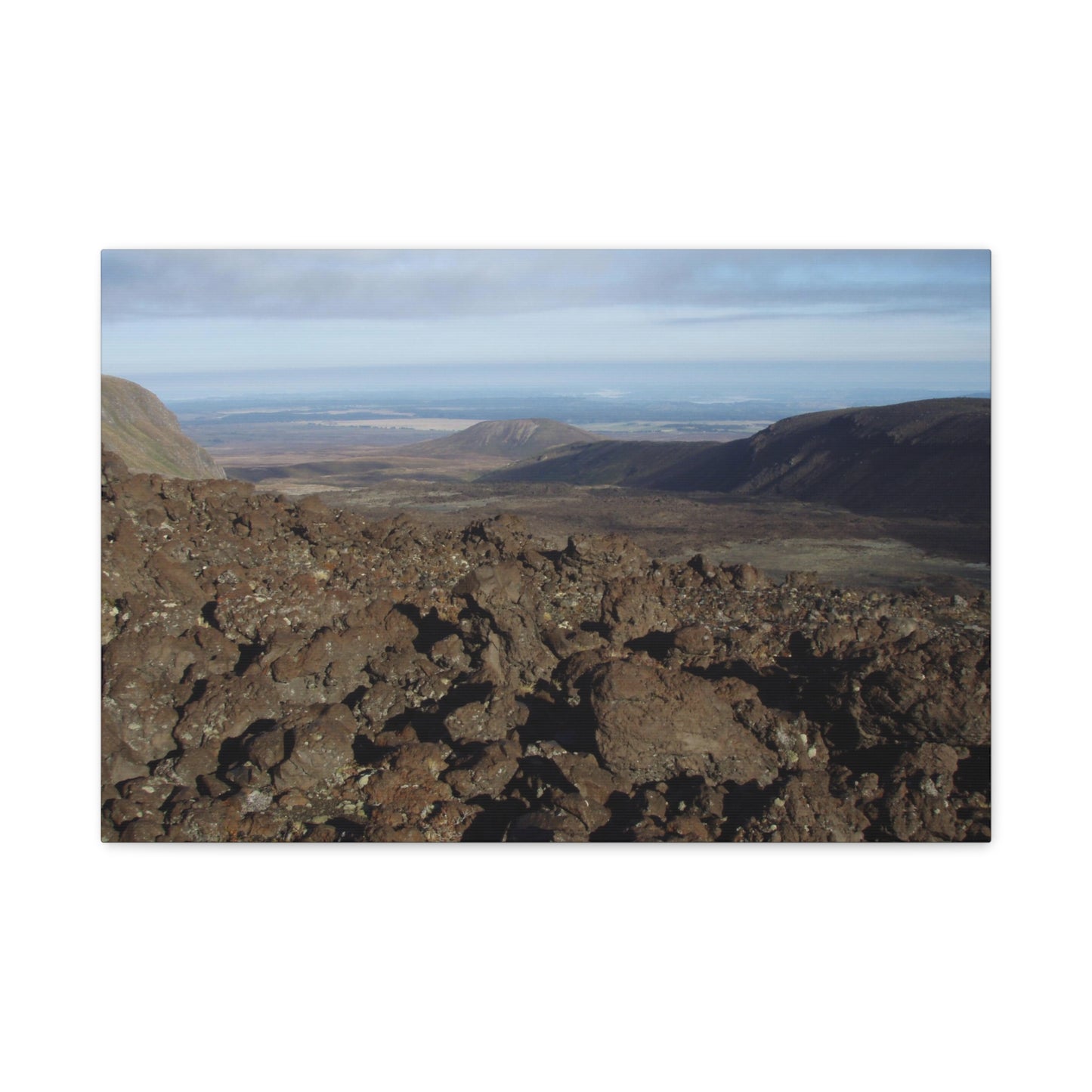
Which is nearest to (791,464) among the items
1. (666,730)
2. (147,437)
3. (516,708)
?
(666,730)

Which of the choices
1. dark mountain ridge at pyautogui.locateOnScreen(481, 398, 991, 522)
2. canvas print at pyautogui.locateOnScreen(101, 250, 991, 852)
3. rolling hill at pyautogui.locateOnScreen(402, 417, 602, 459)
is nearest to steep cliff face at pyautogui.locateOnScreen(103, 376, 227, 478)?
canvas print at pyautogui.locateOnScreen(101, 250, 991, 852)

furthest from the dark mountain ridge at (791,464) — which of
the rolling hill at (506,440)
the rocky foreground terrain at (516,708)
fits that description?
the rocky foreground terrain at (516,708)

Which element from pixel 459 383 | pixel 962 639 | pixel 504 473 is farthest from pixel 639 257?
pixel 962 639

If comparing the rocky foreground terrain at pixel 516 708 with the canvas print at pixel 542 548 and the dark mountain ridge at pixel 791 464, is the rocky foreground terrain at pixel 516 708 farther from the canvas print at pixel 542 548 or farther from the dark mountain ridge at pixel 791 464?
the dark mountain ridge at pixel 791 464

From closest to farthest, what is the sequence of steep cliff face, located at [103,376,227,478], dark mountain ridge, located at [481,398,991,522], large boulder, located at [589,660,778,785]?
large boulder, located at [589,660,778,785]
steep cliff face, located at [103,376,227,478]
dark mountain ridge, located at [481,398,991,522]

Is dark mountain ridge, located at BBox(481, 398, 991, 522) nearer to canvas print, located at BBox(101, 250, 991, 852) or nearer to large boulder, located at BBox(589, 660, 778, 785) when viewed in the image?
canvas print, located at BBox(101, 250, 991, 852)

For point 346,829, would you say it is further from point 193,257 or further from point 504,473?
point 193,257
